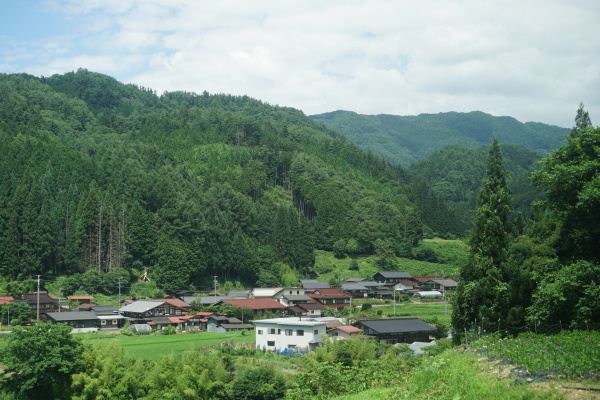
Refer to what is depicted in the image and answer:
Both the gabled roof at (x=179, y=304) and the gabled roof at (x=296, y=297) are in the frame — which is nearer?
the gabled roof at (x=179, y=304)

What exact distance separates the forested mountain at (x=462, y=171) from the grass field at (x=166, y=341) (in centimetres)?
7931

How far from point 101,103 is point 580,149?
462 ft

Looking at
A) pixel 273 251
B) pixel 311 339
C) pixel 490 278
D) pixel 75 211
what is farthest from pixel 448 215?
pixel 490 278

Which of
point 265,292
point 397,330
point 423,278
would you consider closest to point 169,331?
point 265,292

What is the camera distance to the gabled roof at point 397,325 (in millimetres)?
37519

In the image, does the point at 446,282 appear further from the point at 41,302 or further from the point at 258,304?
the point at 41,302

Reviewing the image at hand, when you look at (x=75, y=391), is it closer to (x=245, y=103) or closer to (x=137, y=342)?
(x=137, y=342)

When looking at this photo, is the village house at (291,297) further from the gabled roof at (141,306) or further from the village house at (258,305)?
the gabled roof at (141,306)

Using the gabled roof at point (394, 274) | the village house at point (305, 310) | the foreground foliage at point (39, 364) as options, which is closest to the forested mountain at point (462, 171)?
the gabled roof at point (394, 274)

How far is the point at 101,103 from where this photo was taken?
14500cm

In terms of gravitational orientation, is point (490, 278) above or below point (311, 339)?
above

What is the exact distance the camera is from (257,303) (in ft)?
173

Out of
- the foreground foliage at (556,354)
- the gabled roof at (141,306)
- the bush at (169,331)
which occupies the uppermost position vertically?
the foreground foliage at (556,354)

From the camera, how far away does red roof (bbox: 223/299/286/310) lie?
51.2 meters
